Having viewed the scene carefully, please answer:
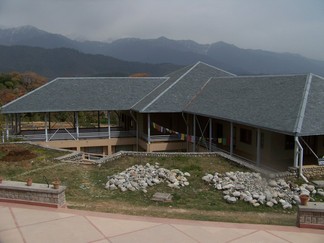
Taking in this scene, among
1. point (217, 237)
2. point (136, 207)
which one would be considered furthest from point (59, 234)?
point (136, 207)

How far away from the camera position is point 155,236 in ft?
25.2

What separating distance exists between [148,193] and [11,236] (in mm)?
7652

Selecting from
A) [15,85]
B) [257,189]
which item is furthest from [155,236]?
[15,85]

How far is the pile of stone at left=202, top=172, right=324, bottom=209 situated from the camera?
45.0 ft

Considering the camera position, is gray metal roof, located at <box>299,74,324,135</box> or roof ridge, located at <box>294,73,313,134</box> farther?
gray metal roof, located at <box>299,74,324,135</box>

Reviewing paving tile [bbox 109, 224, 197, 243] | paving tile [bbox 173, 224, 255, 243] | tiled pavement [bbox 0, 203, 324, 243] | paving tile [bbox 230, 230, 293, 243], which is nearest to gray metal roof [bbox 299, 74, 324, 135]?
tiled pavement [bbox 0, 203, 324, 243]

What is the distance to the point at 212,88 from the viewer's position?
28.0m

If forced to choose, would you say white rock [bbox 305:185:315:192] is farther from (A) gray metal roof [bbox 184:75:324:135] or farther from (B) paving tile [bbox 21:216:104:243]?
(B) paving tile [bbox 21:216:104:243]

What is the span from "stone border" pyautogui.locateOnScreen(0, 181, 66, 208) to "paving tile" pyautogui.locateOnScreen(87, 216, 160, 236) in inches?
48.6

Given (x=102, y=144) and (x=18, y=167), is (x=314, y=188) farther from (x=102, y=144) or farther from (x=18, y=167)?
(x=102, y=144)

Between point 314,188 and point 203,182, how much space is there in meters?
4.67

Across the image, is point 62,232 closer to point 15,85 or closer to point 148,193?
point 148,193

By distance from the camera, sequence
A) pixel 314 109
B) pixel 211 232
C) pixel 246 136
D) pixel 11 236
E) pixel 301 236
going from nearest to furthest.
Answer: pixel 11 236 < pixel 301 236 < pixel 211 232 < pixel 314 109 < pixel 246 136

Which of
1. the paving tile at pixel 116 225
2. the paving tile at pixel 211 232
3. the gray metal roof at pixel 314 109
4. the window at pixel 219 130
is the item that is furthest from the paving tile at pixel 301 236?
the window at pixel 219 130
